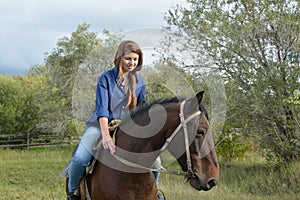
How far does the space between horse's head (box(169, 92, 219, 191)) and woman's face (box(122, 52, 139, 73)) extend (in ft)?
3.29

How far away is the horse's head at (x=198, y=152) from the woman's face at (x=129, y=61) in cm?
100

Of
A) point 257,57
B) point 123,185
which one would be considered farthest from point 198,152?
point 257,57

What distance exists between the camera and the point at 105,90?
12.8 ft

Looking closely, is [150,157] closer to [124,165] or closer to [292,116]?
[124,165]

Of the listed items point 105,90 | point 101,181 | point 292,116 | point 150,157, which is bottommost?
point 292,116

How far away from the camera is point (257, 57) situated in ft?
31.8

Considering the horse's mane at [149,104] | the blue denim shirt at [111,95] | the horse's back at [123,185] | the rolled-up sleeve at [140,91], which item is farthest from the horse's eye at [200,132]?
the rolled-up sleeve at [140,91]

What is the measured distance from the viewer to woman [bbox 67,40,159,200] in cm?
397

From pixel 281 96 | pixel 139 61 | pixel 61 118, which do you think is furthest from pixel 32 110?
pixel 139 61

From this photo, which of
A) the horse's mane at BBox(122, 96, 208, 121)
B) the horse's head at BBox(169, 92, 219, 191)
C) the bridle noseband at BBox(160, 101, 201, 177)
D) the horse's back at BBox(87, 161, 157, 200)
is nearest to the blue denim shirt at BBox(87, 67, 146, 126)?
the horse's mane at BBox(122, 96, 208, 121)

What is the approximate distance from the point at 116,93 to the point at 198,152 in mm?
1180

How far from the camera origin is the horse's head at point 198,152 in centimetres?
322

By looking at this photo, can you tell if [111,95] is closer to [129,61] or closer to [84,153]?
[129,61]

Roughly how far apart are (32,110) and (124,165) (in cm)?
2337
